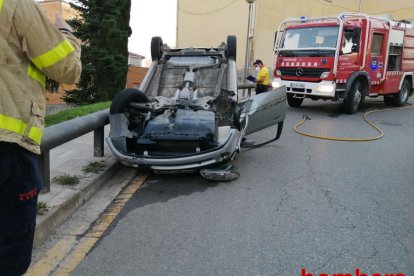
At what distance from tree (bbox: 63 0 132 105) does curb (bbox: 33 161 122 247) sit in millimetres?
9974

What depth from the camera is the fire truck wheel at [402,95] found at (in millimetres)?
13906

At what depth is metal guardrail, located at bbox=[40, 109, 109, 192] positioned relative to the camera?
12.9 ft

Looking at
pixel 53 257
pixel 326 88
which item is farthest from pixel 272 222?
pixel 326 88

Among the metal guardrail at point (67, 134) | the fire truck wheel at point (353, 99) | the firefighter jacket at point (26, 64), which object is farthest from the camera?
the fire truck wheel at point (353, 99)

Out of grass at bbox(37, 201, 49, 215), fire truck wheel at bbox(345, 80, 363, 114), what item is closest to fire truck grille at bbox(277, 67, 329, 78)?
fire truck wheel at bbox(345, 80, 363, 114)

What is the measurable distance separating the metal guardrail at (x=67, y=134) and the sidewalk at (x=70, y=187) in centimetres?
18

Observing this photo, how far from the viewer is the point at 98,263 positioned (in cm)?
309

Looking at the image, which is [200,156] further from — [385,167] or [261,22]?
[261,22]

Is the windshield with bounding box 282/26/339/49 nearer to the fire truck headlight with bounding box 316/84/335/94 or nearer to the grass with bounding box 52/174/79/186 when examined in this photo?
the fire truck headlight with bounding box 316/84/335/94

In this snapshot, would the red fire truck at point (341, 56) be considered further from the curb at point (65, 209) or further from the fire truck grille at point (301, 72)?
the curb at point (65, 209)

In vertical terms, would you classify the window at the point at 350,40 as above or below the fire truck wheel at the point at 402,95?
above

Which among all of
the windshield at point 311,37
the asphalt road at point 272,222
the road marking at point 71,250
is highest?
the windshield at point 311,37

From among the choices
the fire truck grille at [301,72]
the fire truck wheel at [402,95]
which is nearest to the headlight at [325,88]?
the fire truck grille at [301,72]

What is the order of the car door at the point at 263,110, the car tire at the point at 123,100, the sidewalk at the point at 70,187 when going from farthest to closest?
1. the car door at the point at 263,110
2. the car tire at the point at 123,100
3. the sidewalk at the point at 70,187
